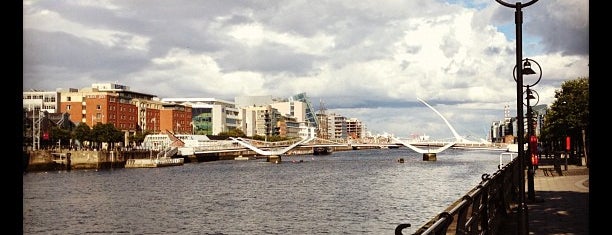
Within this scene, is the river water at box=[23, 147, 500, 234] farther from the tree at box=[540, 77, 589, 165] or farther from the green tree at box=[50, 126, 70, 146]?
the green tree at box=[50, 126, 70, 146]

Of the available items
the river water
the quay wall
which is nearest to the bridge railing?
the river water

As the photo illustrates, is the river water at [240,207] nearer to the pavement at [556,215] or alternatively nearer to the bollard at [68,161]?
the pavement at [556,215]

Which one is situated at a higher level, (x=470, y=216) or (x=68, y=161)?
(x=470, y=216)

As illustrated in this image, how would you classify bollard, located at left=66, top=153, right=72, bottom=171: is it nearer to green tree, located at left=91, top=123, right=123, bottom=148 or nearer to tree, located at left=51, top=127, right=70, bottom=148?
green tree, located at left=91, top=123, right=123, bottom=148

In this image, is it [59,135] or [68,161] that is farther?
[59,135]

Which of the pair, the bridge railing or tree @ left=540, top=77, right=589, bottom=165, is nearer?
the bridge railing

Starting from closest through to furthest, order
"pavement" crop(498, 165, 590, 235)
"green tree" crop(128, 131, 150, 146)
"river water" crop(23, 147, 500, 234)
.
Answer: "pavement" crop(498, 165, 590, 235) → "river water" crop(23, 147, 500, 234) → "green tree" crop(128, 131, 150, 146)

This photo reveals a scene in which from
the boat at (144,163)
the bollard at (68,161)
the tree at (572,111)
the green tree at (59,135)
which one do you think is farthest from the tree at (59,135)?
the tree at (572,111)

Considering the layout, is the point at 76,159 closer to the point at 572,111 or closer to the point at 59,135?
the point at 59,135

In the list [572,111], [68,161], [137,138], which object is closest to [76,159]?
[68,161]

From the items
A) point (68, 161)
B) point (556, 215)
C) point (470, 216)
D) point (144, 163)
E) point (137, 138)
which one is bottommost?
point (144, 163)

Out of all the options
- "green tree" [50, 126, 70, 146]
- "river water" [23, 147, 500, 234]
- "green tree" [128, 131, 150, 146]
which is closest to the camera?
"river water" [23, 147, 500, 234]

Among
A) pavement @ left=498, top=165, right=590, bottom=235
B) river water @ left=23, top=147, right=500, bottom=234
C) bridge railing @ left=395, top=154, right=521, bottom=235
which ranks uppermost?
bridge railing @ left=395, top=154, right=521, bottom=235

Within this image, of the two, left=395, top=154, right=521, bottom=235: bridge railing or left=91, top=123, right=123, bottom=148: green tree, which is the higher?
left=91, top=123, right=123, bottom=148: green tree
